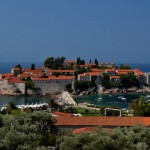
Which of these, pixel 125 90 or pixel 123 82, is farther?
pixel 123 82

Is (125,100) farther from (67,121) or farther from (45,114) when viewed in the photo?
(45,114)

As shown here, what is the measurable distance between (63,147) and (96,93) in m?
41.7

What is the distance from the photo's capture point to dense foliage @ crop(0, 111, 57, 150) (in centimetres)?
1084

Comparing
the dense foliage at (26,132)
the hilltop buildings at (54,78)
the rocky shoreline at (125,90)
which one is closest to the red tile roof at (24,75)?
the hilltop buildings at (54,78)

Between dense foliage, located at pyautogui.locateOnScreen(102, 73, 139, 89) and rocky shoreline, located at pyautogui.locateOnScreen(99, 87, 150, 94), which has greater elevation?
dense foliage, located at pyautogui.locateOnScreen(102, 73, 139, 89)

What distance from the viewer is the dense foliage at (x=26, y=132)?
35.6ft

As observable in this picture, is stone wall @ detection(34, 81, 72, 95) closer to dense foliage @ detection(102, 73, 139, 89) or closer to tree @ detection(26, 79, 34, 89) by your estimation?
tree @ detection(26, 79, 34, 89)

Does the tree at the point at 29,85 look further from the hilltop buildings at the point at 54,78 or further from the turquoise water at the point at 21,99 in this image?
the turquoise water at the point at 21,99

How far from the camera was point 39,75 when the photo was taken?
176 feet

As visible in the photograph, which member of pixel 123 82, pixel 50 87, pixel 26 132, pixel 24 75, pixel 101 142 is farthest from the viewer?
pixel 123 82

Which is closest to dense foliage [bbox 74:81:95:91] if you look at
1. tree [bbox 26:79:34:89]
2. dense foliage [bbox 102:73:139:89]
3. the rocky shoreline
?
the rocky shoreline

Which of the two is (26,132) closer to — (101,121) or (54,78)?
(101,121)

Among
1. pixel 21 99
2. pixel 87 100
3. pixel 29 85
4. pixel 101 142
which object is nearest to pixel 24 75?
pixel 29 85

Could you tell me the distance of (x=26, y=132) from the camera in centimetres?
1231
